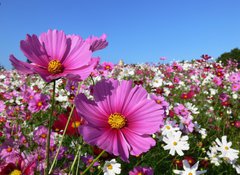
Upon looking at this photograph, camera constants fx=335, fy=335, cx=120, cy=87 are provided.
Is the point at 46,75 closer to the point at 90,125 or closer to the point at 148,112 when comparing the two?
the point at 90,125

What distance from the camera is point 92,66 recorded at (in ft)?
2.26

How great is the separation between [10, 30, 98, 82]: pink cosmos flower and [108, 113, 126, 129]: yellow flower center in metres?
0.14

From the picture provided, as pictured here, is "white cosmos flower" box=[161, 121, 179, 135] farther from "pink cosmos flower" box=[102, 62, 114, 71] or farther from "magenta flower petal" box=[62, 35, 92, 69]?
"magenta flower petal" box=[62, 35, 92, 69]

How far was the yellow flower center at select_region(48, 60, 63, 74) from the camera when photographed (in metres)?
0.74

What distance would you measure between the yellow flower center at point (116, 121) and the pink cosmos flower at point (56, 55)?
0.47 ft

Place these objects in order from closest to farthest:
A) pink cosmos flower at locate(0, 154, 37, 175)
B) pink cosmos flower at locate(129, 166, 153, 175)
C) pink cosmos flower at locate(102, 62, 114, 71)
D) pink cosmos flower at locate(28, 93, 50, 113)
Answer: pink cosmos flower at locate(0, 154, 37, 175) < pink cosmos flower at locate(129, 166, 153, 175) < pink cosmos flower at locate(28, 93, 50, 113) < pink cosmos flower at locate(102, 62, 114, 71)

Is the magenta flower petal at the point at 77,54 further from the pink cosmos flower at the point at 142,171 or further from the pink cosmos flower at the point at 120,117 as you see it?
the pink cosmos flower at the point at 142,171

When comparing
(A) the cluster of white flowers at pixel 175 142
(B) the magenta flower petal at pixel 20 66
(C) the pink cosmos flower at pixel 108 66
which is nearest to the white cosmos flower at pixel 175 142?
(A) the cluster of white flowers at pixel 175 142

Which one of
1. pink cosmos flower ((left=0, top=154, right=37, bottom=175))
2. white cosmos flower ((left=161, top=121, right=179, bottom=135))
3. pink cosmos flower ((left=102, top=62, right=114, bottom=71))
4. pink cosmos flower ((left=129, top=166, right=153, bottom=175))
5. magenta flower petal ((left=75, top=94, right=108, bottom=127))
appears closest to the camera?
magenta flower petal ((left=75, top=94, right=108, bottom=127))

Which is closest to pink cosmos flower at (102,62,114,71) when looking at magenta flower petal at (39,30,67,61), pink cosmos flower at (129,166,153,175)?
pink cosmos flower at (129,166,153,175)

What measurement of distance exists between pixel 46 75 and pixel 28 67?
0.05 metres

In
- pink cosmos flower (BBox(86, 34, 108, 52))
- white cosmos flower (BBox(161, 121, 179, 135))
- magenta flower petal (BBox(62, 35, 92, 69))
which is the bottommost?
white cosmos flower (BBox(161, 121, 179, 135))

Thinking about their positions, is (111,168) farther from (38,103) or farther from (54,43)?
(54,43)

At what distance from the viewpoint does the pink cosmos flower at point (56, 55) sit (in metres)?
0.71
